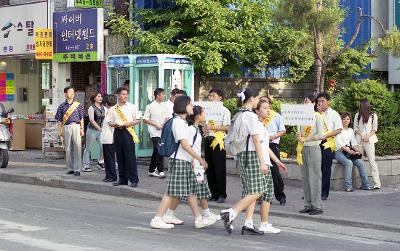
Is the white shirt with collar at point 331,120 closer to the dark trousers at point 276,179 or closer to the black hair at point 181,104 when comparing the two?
the dark trousers at point 276,179

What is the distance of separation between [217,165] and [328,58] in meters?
7.29

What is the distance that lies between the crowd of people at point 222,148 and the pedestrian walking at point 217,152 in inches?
0.6

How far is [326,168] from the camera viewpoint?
13000 millimetres

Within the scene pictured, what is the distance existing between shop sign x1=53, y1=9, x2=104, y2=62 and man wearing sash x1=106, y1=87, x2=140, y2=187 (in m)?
5.91

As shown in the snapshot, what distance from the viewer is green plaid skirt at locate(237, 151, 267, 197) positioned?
983 cm

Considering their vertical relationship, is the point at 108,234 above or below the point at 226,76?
below

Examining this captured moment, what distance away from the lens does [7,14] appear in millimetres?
22359

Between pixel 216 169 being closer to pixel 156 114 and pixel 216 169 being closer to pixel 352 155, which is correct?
pixel 156 114

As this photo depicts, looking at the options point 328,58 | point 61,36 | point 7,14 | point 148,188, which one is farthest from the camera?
point 7,14

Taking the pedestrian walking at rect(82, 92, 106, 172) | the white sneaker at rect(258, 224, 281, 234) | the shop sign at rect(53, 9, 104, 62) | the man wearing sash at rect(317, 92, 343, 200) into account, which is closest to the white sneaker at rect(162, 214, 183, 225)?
the white sneaker at rect(258, 224, 281, 234)

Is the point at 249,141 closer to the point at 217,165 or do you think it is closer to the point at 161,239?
the point at 161,239

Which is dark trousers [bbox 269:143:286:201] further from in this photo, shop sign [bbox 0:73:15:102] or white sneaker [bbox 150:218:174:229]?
shop sign [bbox 0:73:15:102]

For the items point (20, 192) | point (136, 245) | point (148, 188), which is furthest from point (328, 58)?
point (136, 245)

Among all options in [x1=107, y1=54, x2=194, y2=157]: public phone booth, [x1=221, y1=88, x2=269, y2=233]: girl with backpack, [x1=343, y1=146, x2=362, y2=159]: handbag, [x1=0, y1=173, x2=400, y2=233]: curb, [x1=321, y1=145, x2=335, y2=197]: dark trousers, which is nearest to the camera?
[x1=221, y1=88, x2=269, y2=233]: girl with backpack
